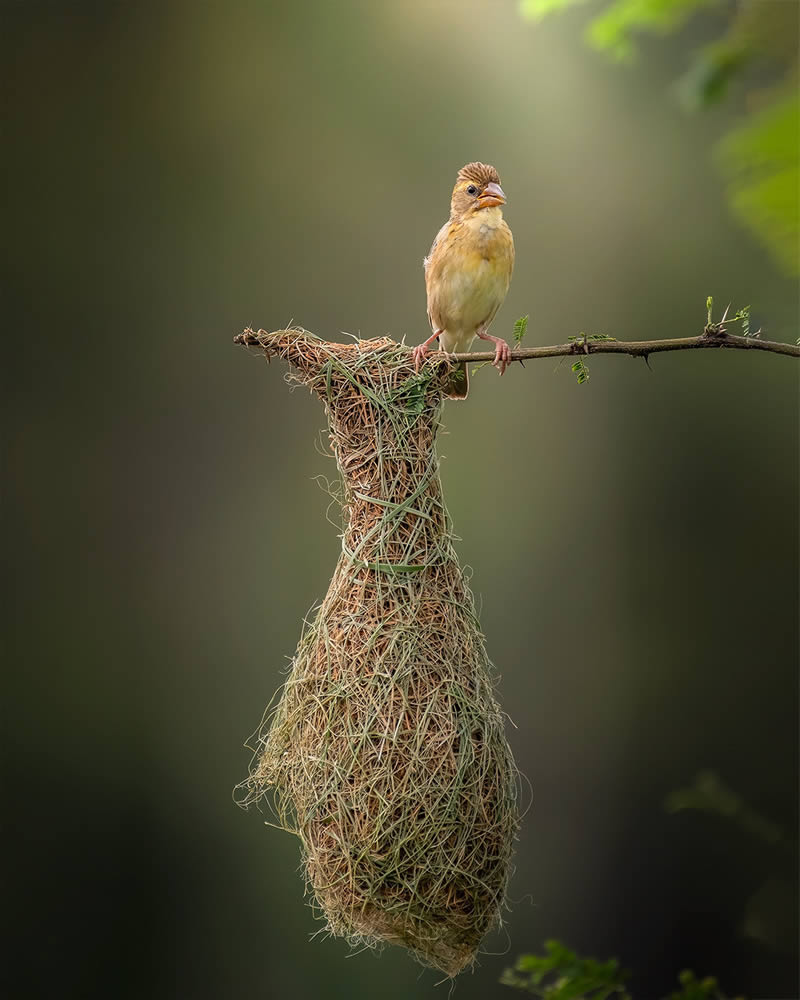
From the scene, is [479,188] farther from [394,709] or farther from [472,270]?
[394,709]

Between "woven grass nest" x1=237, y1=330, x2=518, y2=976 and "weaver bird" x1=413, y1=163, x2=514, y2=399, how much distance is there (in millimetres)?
226

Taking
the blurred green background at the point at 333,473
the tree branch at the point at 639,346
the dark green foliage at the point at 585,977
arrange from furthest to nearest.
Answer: the blurred green background at the point at 333,473, the tree branch at the point at 639,346, the dark green foliage at the point at 585,977

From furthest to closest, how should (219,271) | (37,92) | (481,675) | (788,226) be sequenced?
(219,271) < (37,92) < (481,675) < (788,226)

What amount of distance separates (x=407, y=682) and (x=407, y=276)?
4.55 feet

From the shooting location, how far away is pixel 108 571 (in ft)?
8.14

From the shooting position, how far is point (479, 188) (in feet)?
5.66

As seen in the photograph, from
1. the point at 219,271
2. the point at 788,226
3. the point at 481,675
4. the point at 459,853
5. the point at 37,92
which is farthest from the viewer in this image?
the point at 219,271

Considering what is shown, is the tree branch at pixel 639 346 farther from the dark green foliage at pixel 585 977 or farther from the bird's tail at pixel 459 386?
the dark green foliage at pixel 585 977

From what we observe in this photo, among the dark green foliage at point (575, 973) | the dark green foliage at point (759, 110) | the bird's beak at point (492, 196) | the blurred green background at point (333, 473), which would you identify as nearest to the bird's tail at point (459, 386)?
the bird's beak at point (492, 196)

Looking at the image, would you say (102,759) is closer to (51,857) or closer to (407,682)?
(51,857)

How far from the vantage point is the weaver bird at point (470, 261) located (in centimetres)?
173

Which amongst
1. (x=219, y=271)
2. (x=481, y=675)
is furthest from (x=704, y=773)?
(x=219, y=271)

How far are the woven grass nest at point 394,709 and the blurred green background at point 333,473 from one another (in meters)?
0.90

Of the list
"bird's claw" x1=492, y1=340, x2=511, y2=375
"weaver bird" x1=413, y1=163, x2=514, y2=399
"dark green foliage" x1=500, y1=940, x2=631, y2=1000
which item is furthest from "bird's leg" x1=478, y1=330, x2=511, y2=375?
"dark green foliage" x1=500, y1=940, x2=631, y2=1000
